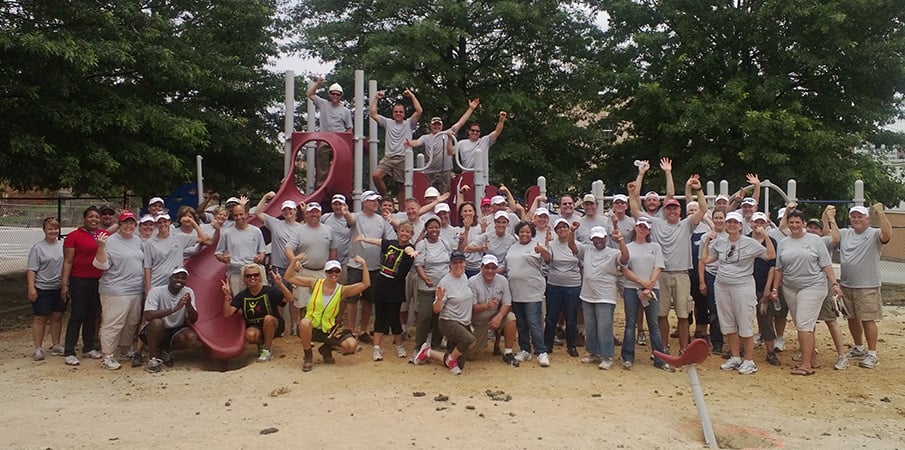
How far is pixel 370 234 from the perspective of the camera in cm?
850

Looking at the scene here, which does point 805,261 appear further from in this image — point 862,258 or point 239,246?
point 239,246

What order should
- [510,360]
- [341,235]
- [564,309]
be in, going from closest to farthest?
[510,360]
[564,309]
[341,235]

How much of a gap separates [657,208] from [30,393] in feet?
21.9

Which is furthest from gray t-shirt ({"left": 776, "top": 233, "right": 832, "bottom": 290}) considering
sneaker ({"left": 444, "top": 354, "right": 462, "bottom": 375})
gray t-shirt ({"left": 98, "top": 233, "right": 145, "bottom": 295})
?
gray t-shirt ({"left": 98, "top": 233, "right": 145, "bottom": 295})

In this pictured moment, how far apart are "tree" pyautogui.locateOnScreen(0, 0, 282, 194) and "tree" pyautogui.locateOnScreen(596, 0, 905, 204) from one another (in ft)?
30.4

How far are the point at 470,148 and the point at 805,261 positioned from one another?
183 inches

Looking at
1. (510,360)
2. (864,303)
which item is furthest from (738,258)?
(510,360)

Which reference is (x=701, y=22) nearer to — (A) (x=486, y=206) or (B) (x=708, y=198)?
(B) (x=708, y=198)

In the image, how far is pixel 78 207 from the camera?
55.6 feet

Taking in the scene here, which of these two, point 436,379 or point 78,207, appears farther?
point 78,207

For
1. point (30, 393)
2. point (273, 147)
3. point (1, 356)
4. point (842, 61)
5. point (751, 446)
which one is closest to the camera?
point (751, 446)

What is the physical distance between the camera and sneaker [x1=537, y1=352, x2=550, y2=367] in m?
7.53

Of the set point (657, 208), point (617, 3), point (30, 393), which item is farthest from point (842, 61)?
point (30, 393)

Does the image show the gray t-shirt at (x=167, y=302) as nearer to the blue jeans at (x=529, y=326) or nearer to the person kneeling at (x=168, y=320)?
the person kneeling at (x=168, y=320)
